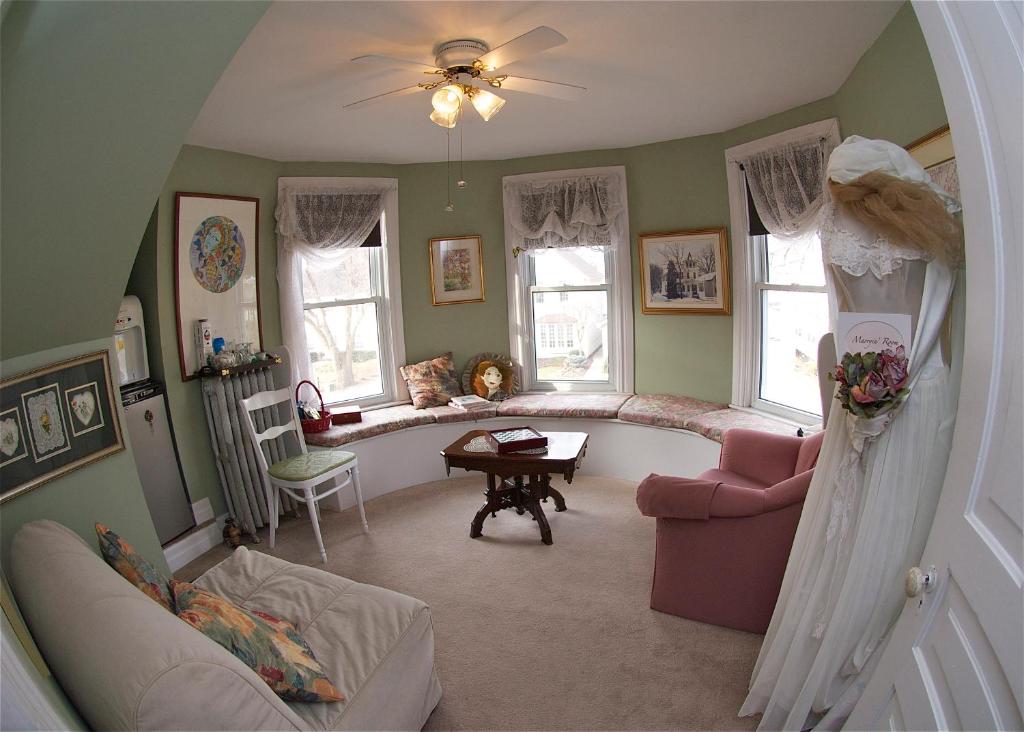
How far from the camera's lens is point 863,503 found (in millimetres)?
2180

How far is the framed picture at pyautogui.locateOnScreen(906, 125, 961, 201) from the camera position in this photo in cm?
226

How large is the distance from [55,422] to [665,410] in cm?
372

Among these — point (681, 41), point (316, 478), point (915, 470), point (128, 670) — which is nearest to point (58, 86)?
point (128, 670)

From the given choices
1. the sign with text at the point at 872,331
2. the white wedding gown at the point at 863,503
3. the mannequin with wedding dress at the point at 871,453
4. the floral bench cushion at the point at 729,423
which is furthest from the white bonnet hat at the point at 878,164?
the floral bench cushion at the point at 729,423

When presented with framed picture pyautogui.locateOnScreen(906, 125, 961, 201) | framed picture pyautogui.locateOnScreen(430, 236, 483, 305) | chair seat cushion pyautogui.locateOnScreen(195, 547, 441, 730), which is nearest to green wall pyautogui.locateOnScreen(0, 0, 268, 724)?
chair seat cushion pyautogui.locateOnScreen(195, 547, 441, 730)

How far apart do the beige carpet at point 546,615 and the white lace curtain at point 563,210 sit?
1.91 metres

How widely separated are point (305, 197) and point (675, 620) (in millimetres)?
3757

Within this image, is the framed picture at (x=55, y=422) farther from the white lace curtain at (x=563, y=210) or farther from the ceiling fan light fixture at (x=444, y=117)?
the white lace curtain at (x=563, y=210)

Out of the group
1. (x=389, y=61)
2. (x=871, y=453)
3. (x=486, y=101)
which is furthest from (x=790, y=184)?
(x=389, y=61)

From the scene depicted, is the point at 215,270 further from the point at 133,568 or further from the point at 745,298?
the point at 745,298

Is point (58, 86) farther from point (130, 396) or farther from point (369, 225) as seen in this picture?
point (369, 225)

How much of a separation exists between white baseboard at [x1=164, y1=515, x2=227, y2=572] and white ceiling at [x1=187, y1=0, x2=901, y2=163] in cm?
238

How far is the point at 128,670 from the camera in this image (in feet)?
4.86

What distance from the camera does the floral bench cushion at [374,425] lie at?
4.80 m
